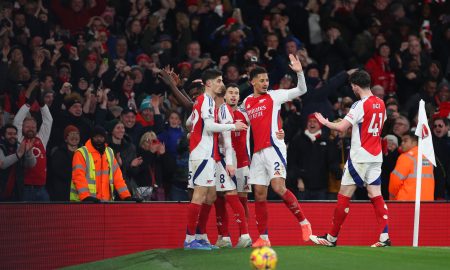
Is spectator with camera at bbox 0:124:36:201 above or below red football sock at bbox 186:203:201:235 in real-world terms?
above

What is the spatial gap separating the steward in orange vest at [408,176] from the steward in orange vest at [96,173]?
15.1 ft

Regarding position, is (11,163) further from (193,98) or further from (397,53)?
(397,53)

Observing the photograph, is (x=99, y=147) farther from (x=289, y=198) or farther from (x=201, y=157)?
(x=289, y=198)

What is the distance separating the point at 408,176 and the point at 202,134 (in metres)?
4.97

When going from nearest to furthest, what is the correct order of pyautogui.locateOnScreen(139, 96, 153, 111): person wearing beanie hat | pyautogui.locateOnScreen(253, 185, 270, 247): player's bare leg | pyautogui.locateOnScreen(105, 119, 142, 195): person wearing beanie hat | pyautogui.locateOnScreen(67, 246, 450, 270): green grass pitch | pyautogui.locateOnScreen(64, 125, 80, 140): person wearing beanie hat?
pyautogui.locateOnScreen(67, 246, 450, 270): green grass pitch → pyautogui.locateOnScreen(253, 185, 270, 247): player's bare leg → pyautogui.locateOnScreen(64, 125, 80, 140): person wearing beanie hat → pyautogui.locateOnScreen(105, 119, 142, 195): person wearing beanie hat → pyautogui.locateOnScreen(139, 96, 153, 111): person wearing beanie hat

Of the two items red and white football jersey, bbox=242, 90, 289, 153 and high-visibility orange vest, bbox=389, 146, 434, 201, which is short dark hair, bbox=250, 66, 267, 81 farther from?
high-visibility orange vest, bbox=389, 146, 434, 201

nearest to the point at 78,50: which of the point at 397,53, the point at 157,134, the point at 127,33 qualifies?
the point at 127,33

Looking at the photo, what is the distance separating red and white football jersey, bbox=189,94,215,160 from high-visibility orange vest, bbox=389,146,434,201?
4.71 meters

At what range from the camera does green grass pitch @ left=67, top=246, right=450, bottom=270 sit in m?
13.8

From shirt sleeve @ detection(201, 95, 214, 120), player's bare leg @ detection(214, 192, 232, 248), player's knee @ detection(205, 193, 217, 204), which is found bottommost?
player's bare leg @ detection(214, 192, 232, 248)

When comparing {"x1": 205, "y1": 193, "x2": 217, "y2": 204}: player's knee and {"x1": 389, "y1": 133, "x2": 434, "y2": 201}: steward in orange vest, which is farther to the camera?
{"x1": 389, "y1": 133, "x2": 434, "y2": 201}: steward in orange vest

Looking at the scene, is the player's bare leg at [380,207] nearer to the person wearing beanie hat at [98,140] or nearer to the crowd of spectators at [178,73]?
the crowd of spectators at [178,73]

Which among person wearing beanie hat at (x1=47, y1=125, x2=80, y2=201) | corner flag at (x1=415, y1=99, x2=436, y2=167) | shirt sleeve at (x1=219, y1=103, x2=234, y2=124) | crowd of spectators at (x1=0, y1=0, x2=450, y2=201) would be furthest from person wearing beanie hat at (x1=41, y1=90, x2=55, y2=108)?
corner flag at (x1=415, y1=99, x2=436, y2=167)

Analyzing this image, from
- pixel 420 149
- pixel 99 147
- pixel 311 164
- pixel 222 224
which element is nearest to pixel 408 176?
pixel 420 149
